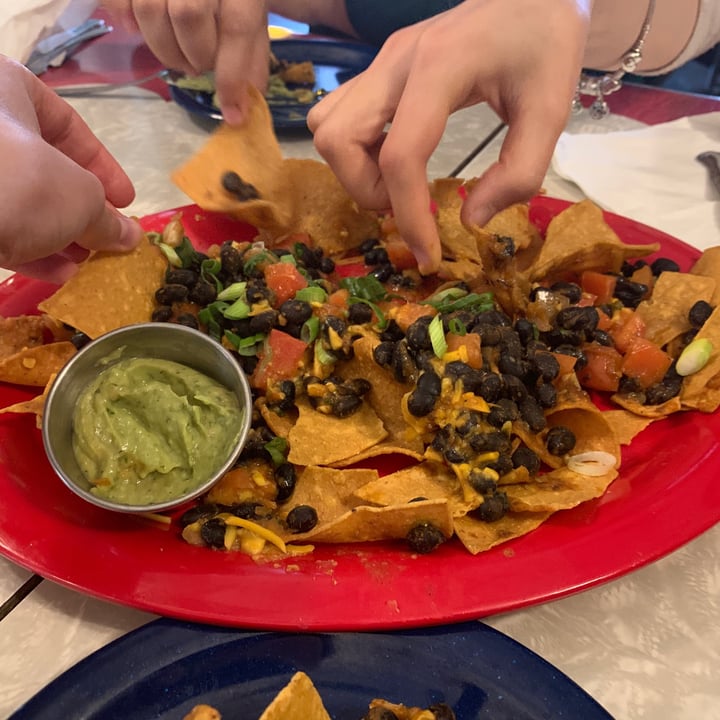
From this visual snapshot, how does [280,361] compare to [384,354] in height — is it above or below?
below

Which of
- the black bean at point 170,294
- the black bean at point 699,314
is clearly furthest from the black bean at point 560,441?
the black bean at point 170,294

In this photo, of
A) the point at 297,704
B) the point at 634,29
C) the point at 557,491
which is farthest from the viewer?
the point at 634,29

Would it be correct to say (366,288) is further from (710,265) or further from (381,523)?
(710,265)

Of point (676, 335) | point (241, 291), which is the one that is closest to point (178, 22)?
point (241, 291)

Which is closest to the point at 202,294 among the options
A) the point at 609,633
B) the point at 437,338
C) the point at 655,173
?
the point at 437,338

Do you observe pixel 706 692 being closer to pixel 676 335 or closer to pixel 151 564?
pixel 676 335

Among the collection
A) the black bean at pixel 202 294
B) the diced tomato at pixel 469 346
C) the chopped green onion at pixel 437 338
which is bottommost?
the black bean at pixel 202 294

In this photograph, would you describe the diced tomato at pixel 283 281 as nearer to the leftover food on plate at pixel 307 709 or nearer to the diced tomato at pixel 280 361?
the diced tomato at pixel 280 361

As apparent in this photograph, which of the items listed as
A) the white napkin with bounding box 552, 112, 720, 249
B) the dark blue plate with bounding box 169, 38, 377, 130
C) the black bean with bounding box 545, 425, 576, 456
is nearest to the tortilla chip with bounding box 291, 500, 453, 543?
the black bean with bounding box 545, 425, 576, 456
